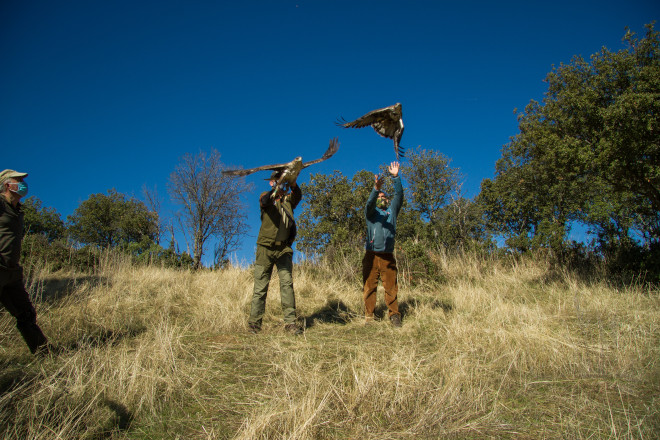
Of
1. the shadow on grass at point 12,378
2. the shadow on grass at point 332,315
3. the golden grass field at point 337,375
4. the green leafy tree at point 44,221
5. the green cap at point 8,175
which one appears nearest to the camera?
the golden grass field at point 337,375

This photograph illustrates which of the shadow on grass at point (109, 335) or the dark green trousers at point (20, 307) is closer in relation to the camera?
the dark green trousers at point (20, 307)

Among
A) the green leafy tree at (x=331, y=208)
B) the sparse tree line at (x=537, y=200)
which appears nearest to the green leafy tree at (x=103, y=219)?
the sparse tree line at (x=537, y=200)

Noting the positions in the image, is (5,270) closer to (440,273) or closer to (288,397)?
(288,397)

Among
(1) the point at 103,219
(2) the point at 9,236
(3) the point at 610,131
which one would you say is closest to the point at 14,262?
(2) the point at 9,236

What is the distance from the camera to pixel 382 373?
286cm

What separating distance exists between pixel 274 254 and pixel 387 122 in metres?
2.81

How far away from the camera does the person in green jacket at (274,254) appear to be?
498cm

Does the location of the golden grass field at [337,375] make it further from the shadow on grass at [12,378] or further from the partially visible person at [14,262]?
the partially visible person at [14,262]

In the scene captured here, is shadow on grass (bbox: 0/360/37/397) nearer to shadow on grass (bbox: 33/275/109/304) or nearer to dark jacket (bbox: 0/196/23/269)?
dark jacket (bbox: 0/196/23/269)

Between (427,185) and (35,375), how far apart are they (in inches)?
889

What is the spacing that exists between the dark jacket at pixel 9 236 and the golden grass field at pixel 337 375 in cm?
103

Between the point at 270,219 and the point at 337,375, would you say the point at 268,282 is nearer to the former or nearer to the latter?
the point at 270,219

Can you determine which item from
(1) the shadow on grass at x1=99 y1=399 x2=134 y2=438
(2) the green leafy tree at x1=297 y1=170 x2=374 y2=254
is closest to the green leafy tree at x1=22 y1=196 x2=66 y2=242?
(2) the green leafy tree at x1=297 y1=170 x2=374 y2=254

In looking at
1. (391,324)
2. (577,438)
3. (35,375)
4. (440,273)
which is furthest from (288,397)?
(440,273)
